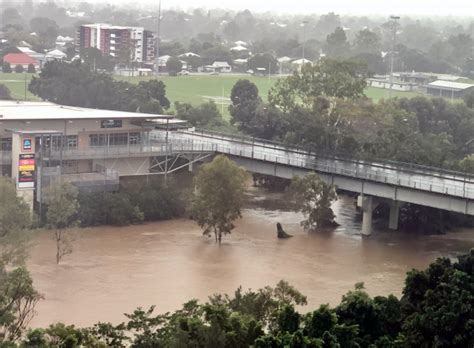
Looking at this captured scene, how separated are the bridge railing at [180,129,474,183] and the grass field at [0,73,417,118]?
1290cm

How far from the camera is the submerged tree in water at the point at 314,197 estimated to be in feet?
95.1

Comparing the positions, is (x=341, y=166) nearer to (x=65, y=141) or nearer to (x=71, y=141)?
(x=71, y=141)

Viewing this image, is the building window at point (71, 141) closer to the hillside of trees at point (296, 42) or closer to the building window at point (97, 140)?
the building window at point (97, 140)

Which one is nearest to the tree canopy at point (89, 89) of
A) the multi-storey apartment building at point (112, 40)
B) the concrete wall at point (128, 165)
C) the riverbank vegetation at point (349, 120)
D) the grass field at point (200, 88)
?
the grass field at point (200, 88)

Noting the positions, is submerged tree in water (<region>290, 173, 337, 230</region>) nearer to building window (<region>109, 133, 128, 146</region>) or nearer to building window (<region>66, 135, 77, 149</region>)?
building window (<region>109, 133, 128, 146</region>)

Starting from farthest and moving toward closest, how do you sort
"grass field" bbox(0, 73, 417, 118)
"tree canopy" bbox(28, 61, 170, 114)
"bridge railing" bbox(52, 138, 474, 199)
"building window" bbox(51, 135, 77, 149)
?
"grass field" bbox(0, 73, 417, 118), "tree canopy" bbox(28, 61, 170, 114), "building window" bbox(51, 135, 77, 149), "bridge railing" bbox(52, 138, 474, 199)

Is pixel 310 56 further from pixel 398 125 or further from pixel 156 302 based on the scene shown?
pixel 156 302

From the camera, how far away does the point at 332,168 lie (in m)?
30.6

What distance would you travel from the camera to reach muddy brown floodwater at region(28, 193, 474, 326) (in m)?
21.5

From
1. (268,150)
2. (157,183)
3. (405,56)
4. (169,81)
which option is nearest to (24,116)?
(157,183)

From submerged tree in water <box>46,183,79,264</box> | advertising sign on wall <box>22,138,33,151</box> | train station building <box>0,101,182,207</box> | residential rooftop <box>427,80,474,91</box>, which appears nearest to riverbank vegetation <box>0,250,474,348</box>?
submerged tree in water <box>46,183,79,264</box>

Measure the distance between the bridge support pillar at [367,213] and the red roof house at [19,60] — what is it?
37.4 metres

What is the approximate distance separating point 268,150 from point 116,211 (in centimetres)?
654

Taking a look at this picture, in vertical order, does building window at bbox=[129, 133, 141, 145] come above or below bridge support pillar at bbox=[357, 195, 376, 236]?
above
